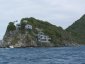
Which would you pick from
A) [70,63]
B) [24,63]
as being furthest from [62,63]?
[24,63]

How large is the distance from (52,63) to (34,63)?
3.61 m

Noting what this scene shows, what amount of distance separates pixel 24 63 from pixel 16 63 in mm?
1768

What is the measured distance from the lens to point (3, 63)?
267 feet

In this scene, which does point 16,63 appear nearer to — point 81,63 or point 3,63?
point 3,63

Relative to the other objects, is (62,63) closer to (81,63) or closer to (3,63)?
(81,63)

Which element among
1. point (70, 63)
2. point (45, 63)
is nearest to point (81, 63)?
point (70, 63)

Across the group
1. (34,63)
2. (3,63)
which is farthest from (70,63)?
(3,63)

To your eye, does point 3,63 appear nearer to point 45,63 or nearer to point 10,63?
point 10,63

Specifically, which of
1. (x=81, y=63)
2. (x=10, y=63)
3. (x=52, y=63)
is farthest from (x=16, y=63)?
(x=81, y=63)

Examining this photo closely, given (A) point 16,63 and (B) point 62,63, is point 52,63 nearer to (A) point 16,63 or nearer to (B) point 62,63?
(B) point 62,63

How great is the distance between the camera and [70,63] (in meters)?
78.1

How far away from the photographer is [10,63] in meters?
80.3

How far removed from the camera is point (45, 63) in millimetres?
79188

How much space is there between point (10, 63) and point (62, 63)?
33.9ft
